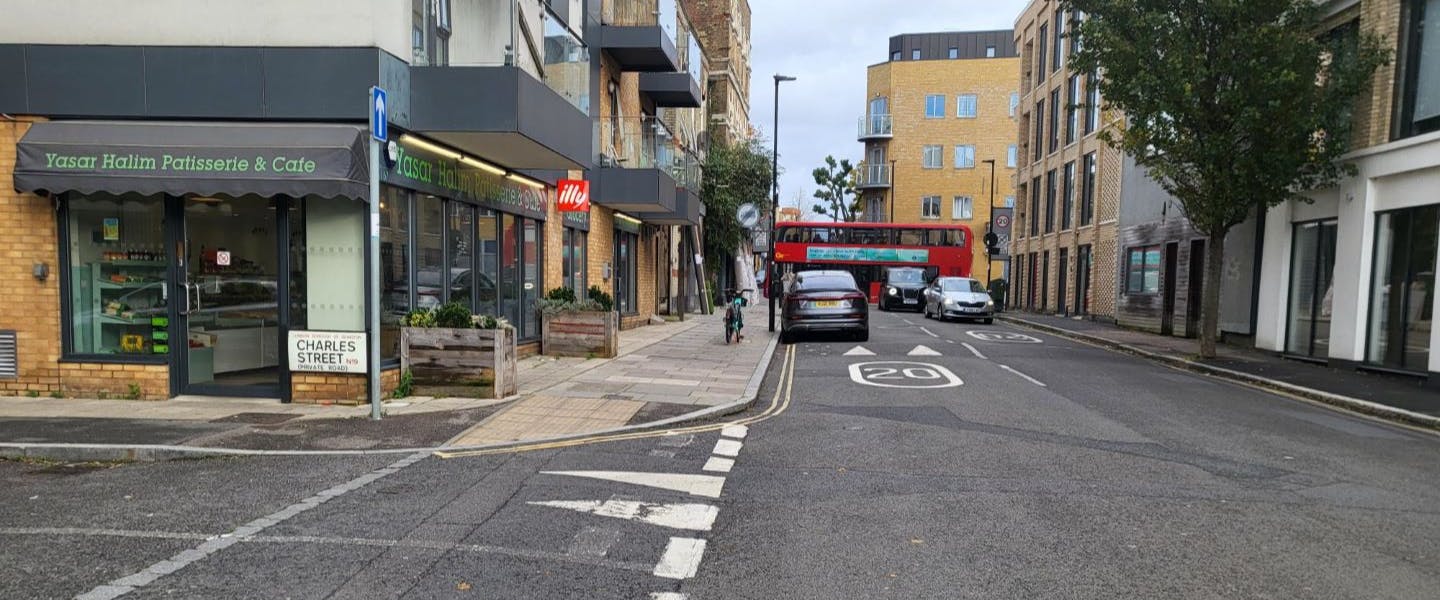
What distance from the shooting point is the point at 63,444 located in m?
6.64

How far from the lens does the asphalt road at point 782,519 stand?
3.98 metres

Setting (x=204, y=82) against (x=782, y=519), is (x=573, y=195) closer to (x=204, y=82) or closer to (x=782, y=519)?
(x=204, y=82)

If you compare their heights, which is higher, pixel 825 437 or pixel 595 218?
pixel 595 218

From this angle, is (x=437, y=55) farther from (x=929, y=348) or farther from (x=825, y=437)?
(x=929, y=348)

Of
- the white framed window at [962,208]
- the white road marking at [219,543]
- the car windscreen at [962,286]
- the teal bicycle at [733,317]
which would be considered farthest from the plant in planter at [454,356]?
the white framed window at [962,208]

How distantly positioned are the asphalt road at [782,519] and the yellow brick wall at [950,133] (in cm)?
5029

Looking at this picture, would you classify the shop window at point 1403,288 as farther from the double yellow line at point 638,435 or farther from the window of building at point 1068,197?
the window of building at point 1068,197

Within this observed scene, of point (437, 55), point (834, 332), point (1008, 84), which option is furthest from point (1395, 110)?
point (1008, 84)

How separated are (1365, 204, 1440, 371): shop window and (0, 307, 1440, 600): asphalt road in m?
5.15

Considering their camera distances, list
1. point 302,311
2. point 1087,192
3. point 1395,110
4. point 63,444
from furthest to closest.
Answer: point 1087,192 → point 1395,110 → point 302,311 → point 63,444

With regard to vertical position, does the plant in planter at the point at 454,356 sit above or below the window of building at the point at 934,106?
below

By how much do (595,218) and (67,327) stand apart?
10.9 metres

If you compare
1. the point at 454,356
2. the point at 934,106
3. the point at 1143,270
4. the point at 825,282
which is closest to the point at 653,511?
the point at 454,356

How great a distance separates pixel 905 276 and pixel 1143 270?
37.8 feet
